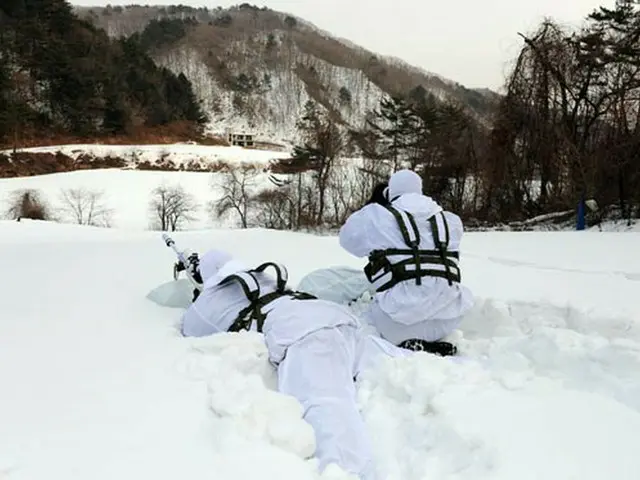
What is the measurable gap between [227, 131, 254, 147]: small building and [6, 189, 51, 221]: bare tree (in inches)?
1156

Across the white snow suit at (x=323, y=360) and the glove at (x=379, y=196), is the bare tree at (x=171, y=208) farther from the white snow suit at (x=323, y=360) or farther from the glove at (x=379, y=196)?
the white snow suit at (x=323, y=360)

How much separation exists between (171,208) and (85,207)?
12.4ft

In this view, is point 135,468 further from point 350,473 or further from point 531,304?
point 531,304

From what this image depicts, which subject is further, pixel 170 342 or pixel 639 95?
pixel 639 95

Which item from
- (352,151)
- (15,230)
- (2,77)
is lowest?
(15,230)

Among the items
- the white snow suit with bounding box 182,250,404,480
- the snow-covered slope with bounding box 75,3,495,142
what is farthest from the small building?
the white snow suit with bounding box 182,250,404,480

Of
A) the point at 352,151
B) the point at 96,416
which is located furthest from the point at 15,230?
the point at 352,151

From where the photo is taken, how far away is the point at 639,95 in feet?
34.0

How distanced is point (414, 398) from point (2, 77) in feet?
124

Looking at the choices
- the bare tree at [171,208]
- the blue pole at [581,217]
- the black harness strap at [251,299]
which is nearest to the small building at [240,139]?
the bare tree at [171,208]

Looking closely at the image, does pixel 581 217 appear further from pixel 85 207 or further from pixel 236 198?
pixel 85 207

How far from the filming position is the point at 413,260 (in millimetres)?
2955

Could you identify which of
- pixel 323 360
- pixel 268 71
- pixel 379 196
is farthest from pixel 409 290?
pixel 268 71

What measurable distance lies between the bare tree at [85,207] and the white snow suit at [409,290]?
22438 mm
